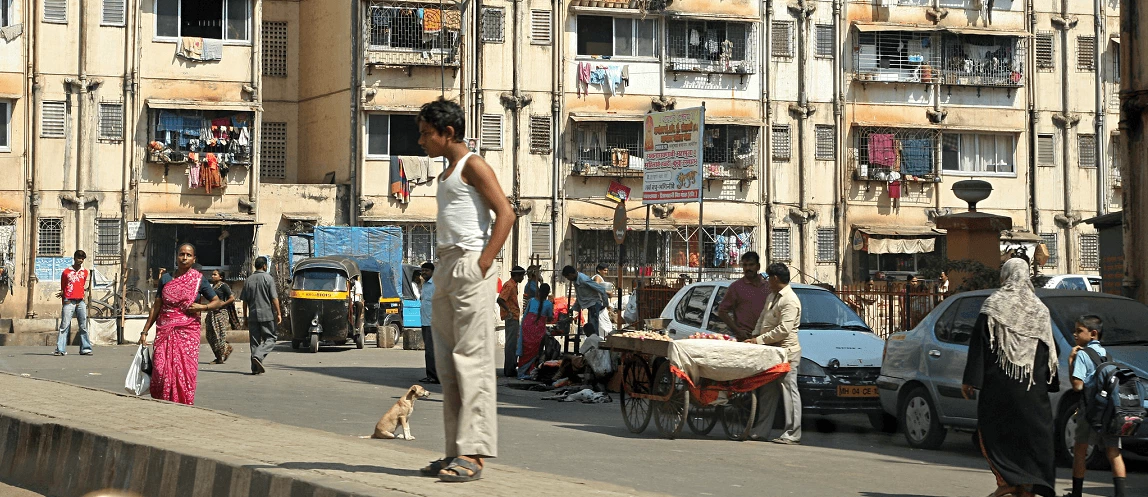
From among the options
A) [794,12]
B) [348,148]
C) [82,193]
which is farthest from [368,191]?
[794,12]

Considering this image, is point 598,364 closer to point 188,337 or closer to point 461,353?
point 188,337

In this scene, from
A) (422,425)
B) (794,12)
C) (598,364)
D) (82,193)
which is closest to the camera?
(422,425)

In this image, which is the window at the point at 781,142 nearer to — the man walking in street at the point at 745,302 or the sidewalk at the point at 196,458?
the man walking in street at the point at 745,302

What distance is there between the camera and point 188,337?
12406 mm

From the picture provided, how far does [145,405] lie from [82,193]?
991 inches

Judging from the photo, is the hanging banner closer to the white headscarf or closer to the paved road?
the paved road

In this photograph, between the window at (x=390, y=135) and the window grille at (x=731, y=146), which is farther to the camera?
the window grille at (x=731, y=146)

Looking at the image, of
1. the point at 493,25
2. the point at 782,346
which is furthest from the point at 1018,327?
the point at 493,25

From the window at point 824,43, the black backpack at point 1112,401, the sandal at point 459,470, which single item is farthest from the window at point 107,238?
the sandal at point 459,470

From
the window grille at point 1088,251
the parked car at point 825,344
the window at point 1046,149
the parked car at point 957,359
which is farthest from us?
the window grille at point 1088,251

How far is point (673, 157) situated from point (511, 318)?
542 centimetres

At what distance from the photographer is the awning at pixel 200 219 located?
34969 mm

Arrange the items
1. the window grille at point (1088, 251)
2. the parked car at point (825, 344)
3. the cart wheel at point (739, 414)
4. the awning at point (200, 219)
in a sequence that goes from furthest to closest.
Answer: the window grille at point (1088, 251) < the awning at point (200, 219) < the parked car at point (825, 344) < the cart wheel at point (739, 414)

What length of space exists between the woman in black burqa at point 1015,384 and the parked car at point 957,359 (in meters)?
2.00
